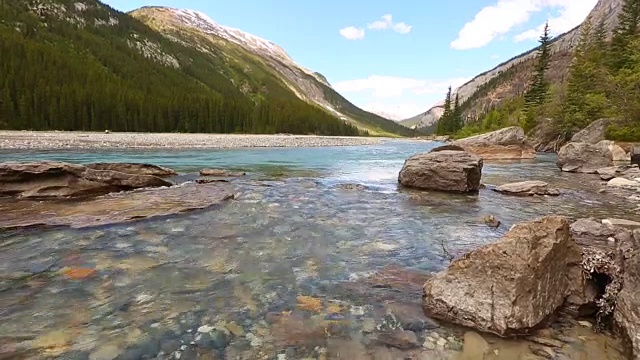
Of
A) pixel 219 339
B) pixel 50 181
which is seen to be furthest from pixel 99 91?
pixel 219 339

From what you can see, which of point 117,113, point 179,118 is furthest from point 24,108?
point 179,118

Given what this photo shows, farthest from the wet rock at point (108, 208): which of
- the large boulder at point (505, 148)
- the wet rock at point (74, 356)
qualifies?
the large boulder at point (505, 148)

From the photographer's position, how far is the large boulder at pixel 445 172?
53.3 feet

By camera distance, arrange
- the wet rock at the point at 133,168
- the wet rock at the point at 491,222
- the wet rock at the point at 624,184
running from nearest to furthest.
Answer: the wet rock at the point at 491,222 < the wet rock at the point at 133,168 < the wet rock at the point at 624,184

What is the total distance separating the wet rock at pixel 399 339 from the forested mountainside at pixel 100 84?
329 feet

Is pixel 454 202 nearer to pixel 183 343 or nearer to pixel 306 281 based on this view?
pixel 306 281

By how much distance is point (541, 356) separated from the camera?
4191 mm

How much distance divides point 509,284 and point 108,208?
1088 cm

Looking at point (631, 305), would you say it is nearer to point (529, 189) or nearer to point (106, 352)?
point (106, 352)

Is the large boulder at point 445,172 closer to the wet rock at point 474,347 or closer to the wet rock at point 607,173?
the wet rock at point 607,173

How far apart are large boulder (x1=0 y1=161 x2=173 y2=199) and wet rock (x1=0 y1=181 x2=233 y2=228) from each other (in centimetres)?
88

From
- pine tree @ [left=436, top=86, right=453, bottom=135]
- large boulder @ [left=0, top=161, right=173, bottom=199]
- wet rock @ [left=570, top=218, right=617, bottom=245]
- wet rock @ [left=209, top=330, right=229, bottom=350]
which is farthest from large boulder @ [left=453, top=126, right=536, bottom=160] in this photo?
pine tree @ [left=436, top=86, right=453, bottom=135]

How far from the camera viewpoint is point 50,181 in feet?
43.6

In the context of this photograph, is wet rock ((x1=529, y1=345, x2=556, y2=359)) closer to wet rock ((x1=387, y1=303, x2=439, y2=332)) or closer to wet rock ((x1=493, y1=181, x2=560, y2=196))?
wet rock ((x1=387, y1=303, x2=439, y2=332))
